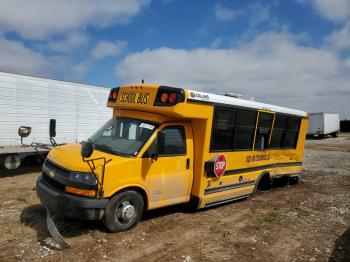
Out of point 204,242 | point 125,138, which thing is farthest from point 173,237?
point 125,138

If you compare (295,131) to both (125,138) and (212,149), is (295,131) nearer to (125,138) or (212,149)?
(212,149)

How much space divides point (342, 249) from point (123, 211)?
150 inches

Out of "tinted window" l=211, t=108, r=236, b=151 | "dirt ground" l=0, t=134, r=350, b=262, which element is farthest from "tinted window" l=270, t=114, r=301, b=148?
"tinted window" l=211, t=108, r=236, b=151

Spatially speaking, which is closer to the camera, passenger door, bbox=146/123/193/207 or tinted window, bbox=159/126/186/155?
passenger door, bbox=146/123/193/207

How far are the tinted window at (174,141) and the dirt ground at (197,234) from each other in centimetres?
139

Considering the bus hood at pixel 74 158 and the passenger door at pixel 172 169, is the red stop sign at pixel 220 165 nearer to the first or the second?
the passenger door at pixel 172 169

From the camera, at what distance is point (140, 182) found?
236 inches

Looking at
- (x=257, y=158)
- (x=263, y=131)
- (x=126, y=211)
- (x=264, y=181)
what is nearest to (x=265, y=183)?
(x=264, y=181)

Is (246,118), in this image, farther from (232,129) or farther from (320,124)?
(320,124)

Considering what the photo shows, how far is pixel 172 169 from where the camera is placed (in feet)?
21.5

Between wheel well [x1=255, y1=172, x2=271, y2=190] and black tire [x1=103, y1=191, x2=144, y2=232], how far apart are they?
409 cm

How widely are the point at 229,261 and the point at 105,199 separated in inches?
85.7

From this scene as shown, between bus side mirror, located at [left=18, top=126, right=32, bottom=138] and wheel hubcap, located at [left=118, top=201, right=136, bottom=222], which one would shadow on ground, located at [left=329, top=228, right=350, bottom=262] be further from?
bus side mirror, located at [left=18, top=126, right=32, bottom=138]

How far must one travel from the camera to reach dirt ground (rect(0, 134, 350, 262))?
5164mm
